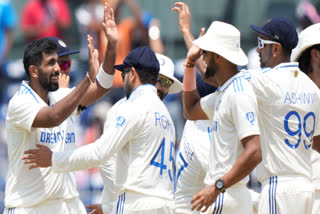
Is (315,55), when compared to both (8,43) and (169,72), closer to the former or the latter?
(169,72)

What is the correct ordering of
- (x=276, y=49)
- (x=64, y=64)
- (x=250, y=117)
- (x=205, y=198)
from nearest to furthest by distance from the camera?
(x=205, y=198) → (x=250, y=117) → (x=276, y=49) → (x=64, y=64)

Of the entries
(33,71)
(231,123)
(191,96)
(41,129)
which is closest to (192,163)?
(191,96)

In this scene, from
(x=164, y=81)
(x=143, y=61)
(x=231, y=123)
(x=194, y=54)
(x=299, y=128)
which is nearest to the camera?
(x=231, y=123)

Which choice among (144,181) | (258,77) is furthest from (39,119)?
(258,77)

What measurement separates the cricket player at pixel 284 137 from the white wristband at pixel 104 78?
5.33ft

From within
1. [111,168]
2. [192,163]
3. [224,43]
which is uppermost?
[224,43]

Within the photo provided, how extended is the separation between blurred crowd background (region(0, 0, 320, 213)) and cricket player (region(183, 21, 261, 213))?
26.7 feet

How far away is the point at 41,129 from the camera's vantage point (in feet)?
21.4

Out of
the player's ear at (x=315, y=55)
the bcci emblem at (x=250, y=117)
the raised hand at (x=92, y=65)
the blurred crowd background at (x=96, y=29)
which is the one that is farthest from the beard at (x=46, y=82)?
the blurred crowd background at (x=96, y=29)

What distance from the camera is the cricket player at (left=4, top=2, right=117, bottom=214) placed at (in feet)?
20.5

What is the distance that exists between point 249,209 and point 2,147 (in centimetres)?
891

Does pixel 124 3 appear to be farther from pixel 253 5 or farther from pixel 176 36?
pixel 253 5

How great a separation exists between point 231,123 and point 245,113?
18 cm

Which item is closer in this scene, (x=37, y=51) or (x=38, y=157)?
(x=38, y=157)
